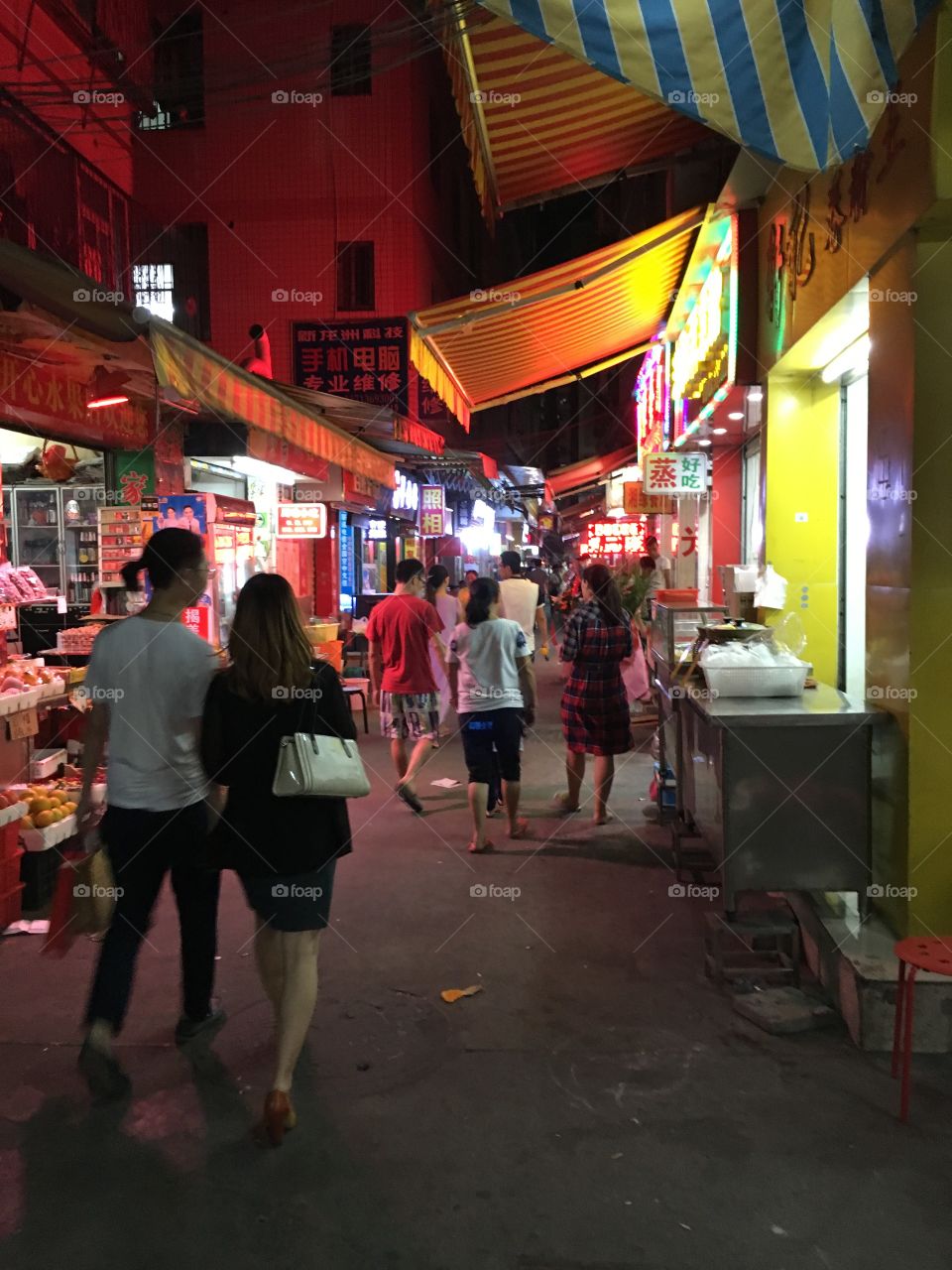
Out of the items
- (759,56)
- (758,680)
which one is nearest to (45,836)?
(758,680)

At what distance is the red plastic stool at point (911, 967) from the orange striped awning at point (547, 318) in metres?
5.33

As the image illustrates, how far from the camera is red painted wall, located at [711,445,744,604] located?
32.0ft

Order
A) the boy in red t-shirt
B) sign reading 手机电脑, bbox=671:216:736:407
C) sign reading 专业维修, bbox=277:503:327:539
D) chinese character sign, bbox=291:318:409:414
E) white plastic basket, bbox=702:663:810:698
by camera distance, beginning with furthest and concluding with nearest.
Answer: chinese character sign, bbox=291:318:409:414 → sign reading 专业维修, bbox=277:503:327:539 → the boy in red t-shirt → sign reading 手机电脑, bbox=671:216:736:407 → white plastic basket, bbox=702:663:810:698

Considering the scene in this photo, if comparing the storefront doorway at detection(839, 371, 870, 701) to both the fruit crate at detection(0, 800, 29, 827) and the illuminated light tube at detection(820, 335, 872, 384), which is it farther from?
the fruit crate at detection(0, 800, 29, 827)

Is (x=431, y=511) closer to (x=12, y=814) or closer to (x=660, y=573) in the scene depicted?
(x=660, y=573)

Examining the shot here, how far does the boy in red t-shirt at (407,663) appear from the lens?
7.44 m

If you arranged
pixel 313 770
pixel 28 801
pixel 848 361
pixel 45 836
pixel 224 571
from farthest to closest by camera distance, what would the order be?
pixel 224 571
pixel 848 361
pixel 28 801
pixel 45 836
pixel 313 770

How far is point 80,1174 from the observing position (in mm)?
2914

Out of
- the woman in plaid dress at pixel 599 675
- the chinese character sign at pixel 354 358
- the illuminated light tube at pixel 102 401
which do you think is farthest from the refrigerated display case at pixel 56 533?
the woman in plaid dress at pixel 599 675

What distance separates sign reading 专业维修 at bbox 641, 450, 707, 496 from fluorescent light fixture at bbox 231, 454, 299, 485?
445 centimetres

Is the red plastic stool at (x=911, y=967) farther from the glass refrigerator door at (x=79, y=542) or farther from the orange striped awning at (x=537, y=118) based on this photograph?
the glass refrigerator door at (x=79, y=542)

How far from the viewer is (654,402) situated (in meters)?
12.4

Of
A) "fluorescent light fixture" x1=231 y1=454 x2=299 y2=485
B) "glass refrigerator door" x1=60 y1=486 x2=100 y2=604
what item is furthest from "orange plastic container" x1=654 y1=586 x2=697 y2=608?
"glass refrigerator door" x1=60 y1=486 x2=100 y2=604

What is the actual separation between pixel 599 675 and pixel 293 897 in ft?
13.6
